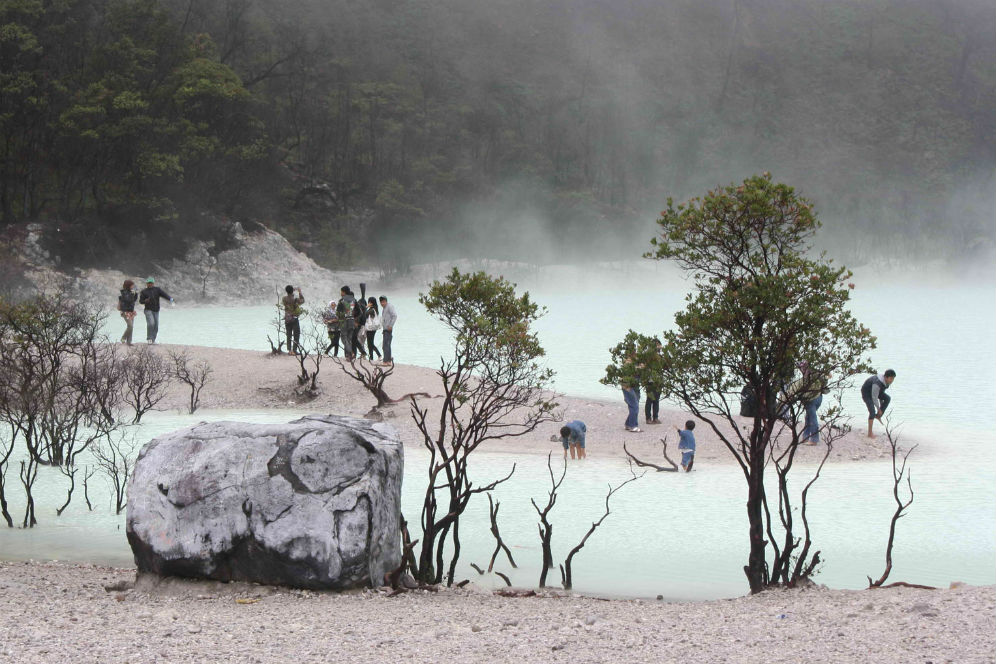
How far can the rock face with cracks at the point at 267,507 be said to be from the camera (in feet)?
27.7

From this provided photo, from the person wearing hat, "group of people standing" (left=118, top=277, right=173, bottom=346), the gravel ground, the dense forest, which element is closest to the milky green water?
the gravel ground

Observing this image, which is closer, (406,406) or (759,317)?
(759,317)

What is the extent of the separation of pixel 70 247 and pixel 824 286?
4687cm

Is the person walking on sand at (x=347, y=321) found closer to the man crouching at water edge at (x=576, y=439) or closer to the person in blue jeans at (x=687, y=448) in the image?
the man crouching at water edge at (x=576, y=439)

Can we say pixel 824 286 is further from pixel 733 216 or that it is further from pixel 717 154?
pixel 717 154

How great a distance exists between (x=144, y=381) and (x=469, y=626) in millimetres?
13563

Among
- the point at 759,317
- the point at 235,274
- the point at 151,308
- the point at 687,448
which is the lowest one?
the point at 687,448

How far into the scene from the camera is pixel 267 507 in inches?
337

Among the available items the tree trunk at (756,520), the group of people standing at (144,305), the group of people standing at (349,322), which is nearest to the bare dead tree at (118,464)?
the group of people standing at (349,322)

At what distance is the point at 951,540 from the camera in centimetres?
1193

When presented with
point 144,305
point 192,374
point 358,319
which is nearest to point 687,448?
point 358,319

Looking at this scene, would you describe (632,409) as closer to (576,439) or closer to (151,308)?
(576,439)

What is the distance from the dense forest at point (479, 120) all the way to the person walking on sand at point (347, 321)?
31.2 metres

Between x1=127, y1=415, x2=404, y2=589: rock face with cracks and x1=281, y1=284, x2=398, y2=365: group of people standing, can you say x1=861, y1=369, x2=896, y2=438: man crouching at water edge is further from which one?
x1=127, y1=415, x2=404, y2=589: rock face with cracks
